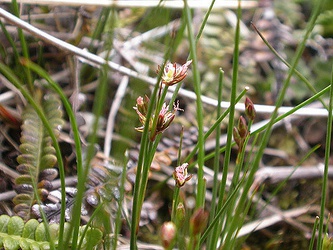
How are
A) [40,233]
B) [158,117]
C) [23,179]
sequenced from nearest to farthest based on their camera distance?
[158,117], [40,233], [23,179]

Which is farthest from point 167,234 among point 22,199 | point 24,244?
point 22,199

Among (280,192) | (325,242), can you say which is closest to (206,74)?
(280,192)

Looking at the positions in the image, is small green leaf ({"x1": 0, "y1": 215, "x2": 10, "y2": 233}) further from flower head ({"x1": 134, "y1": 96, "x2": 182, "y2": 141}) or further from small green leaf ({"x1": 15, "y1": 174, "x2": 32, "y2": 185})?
flower head ({"x1": 134, "y1": 96, "x2": 182, "y2": 141})

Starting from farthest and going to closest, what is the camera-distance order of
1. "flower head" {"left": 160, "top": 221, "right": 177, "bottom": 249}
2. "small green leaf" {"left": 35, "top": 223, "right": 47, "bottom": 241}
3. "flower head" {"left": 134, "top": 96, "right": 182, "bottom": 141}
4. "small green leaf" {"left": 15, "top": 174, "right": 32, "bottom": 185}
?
1. "small green leaf" {"left": 15, "top": 174, "right": 32, "bottom": 185}
2. "small green leaf" {"left": 35, "top": 223, "right": 47, "bottom": 241}
3. "flower head" {"left": 134, "top": 96, "right": 182, "bottom": 141}
4. "flower head" {"left": 160, "top": 221, "right": 177, "bottom": 249}

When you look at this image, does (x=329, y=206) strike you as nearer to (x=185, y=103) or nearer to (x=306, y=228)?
(x=306, y=228)

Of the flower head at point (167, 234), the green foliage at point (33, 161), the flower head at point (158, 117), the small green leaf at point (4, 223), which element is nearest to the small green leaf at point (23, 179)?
the green foliage at point (33, 161)

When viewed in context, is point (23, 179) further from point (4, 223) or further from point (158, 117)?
point (158, 117)

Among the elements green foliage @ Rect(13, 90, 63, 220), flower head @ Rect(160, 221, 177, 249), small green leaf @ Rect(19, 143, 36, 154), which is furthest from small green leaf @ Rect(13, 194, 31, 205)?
flower head @ Rect(160, 221, 177, 249)
